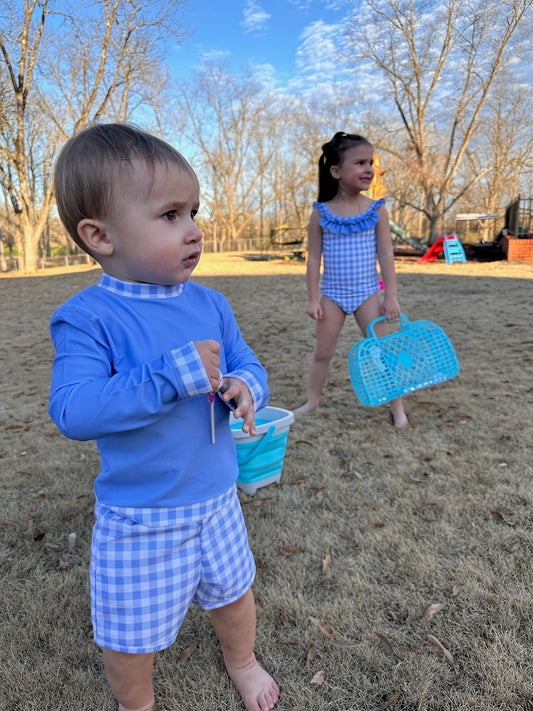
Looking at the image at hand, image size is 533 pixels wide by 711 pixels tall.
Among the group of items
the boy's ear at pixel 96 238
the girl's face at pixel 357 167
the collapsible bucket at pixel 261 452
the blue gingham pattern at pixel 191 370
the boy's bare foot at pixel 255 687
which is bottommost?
the boy's bare foot at pixel 255 687

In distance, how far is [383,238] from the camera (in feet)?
10.3

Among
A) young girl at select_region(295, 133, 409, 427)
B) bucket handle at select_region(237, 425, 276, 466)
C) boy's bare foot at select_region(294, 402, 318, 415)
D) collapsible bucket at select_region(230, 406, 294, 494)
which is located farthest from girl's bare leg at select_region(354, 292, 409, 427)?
bucket handle at select_region(237, 425, 276, 466)

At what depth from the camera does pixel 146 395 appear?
917mm

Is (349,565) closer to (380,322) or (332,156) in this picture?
(380,322)

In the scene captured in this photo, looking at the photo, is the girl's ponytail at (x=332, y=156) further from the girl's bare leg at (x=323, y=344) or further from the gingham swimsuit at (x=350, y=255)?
the girl's bare leg at (x=323, y=344)

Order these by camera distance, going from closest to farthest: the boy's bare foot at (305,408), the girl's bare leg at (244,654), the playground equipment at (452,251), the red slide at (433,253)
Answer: the girl's bare leg at (244,654), the boy's bare foot at (305,408), the playground equipment at (452,251), the red slide at (433,253)

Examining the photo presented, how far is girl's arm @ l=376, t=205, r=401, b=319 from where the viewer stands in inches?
123

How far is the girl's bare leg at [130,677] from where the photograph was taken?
3.90 ft

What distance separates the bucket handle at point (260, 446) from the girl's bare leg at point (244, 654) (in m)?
0.94

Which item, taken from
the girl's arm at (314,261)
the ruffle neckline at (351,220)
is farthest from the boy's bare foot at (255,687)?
the ruffle neckline at (351,220)

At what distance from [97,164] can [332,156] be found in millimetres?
2350

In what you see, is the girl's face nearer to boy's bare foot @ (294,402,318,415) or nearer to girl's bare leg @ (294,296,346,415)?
girl's bare leg @ (294,296,346,415)

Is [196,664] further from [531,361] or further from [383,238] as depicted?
[531,361]

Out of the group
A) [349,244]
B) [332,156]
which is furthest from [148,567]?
[332,156]
